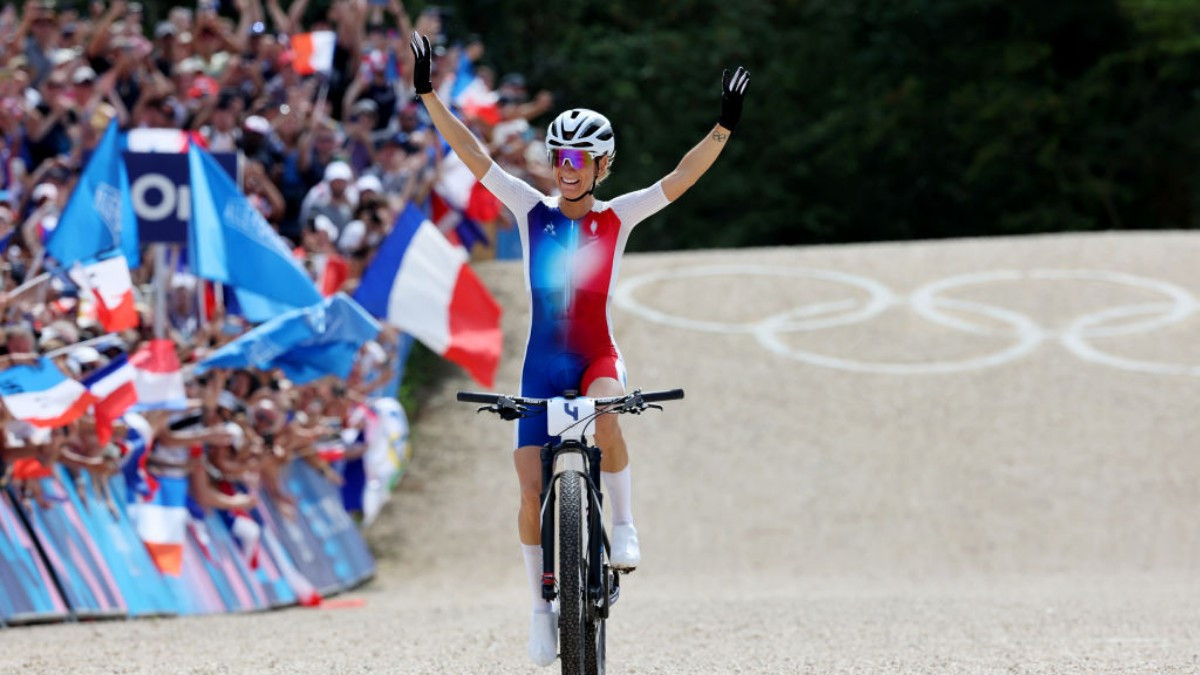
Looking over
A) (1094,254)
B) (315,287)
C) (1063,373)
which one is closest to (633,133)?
(1094,254)

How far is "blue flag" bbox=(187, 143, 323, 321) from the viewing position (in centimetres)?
1191

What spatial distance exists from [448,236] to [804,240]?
2047 centimetres

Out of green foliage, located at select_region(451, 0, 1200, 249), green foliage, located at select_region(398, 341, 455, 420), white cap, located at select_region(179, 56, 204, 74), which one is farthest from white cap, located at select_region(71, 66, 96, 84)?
green foliage, located at select_region(451, 0, 1200, 249)

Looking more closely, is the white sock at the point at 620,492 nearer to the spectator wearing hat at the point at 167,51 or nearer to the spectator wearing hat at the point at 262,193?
the spectator wearing hat at the point at 262,193

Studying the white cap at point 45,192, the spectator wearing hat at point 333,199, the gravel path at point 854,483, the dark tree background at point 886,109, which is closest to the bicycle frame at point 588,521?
the gravel path at point 854,483

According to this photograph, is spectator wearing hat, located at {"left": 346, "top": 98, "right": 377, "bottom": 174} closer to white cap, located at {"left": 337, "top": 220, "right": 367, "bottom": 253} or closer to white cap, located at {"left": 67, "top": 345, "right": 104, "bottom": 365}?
white cap, located at {"left": 337, "top": 220, "right": 367, "bottom": 253}

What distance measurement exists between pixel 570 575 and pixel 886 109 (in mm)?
29359

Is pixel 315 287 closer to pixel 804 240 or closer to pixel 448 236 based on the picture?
pixel 448 236

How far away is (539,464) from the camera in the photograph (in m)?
7.16

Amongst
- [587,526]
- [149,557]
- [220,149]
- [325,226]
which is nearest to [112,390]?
[149,557]

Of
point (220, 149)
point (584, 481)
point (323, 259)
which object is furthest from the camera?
point (220, 149)

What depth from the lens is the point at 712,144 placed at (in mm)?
7406

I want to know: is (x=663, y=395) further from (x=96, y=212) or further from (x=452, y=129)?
(x=96, y=212)

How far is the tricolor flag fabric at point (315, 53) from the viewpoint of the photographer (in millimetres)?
16969
